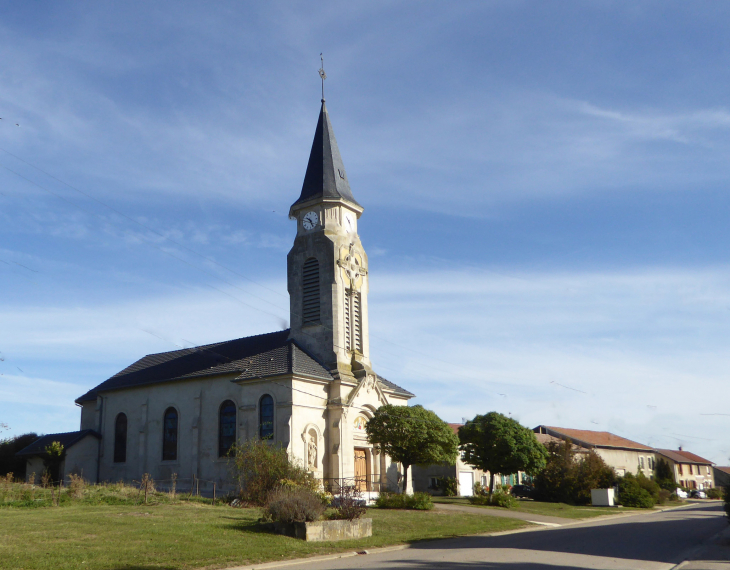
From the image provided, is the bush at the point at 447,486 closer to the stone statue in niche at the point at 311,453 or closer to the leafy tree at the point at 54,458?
the stone statue in niche at the point at 311,453

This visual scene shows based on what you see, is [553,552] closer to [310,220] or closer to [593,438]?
[310,220]

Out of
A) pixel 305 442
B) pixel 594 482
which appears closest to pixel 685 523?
pixel 594 482

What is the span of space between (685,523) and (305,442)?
18131 millimetres

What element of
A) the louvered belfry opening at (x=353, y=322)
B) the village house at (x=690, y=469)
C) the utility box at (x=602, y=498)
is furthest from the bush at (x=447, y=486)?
the village house at (x=690, y=469)

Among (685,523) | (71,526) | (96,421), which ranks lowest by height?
(685,523)

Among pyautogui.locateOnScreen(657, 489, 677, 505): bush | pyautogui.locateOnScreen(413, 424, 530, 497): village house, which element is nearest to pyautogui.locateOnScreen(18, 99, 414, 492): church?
pyautogui.locateOnScreen(413, 424, 530, 497): village house

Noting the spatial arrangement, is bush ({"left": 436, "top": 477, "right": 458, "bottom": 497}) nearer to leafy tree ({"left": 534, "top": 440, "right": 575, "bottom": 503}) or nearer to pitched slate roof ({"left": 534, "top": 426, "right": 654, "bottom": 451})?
leafy tree ({"left": 534, "top": 440, "right": 575, "bottom": 503})

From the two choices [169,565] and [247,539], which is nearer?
[169,565]

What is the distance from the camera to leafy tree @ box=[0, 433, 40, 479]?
44.6 metres

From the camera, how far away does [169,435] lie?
125 ft

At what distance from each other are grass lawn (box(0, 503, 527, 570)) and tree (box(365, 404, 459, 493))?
6.92 m

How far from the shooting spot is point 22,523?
1836 cm

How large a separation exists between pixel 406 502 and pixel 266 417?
9.00 metres

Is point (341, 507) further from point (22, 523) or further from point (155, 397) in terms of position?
point (155, 397)
